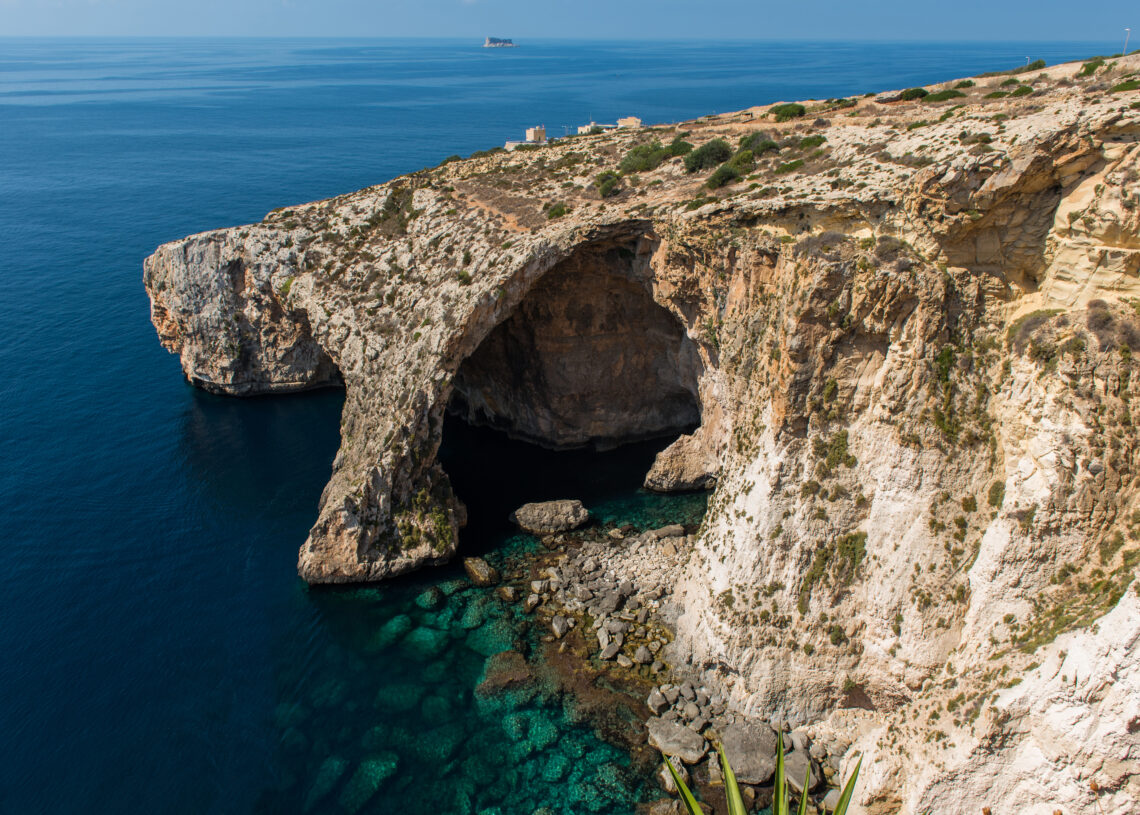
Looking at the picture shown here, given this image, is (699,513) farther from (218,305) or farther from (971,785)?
(218,305)

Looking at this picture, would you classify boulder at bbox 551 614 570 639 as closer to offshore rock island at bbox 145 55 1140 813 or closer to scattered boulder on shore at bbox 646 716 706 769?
offshore rock island at bbox 145 55 1140 813

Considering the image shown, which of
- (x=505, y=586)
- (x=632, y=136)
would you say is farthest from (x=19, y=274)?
(x=505, y=586)

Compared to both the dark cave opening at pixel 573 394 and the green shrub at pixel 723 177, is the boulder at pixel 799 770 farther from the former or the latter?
the green shrub at pixel 723 177

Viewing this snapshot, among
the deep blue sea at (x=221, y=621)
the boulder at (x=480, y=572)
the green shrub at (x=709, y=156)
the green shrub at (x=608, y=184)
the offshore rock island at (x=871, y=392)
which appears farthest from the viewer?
the green shrub at (x=608, y=184)

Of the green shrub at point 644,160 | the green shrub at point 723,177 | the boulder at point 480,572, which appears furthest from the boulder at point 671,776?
the green shrub at point 644,160

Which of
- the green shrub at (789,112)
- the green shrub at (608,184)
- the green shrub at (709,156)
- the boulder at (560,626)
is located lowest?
the boulder at (560,626)

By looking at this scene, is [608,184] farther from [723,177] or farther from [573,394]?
[573,394]

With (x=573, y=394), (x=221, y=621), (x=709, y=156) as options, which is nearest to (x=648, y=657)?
(x=221, y=621)
